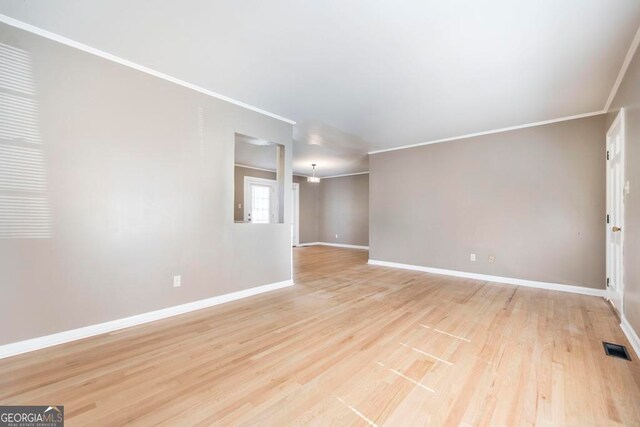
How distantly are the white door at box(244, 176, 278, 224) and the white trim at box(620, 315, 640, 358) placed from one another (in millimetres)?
6496

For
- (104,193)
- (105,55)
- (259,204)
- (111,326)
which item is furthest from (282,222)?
(259,204)

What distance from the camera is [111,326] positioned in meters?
2.43

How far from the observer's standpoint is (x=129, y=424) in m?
1.33

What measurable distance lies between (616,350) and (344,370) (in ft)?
7.29

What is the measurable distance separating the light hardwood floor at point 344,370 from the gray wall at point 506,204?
3.99ft

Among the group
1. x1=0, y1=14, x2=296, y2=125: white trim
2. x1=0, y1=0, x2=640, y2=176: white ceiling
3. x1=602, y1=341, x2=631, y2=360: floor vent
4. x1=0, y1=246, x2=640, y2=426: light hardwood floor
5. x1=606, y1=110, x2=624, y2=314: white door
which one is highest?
x1=0, y1=0, x2=640, y2=176: white ceiling

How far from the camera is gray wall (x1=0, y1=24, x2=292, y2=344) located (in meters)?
2.04

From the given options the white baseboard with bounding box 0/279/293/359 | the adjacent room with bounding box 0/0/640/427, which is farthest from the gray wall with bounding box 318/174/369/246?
the white baseboard with bounding box 0/279/293/359

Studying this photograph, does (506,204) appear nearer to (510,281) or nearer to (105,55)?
(510,281)

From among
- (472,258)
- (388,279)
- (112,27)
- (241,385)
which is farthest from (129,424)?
(472,258)

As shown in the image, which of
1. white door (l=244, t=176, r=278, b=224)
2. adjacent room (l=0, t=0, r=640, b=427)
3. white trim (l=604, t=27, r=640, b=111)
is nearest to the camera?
adjacent room (l=0, t=0, r=640, b=427)

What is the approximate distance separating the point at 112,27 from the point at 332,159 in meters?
5.00

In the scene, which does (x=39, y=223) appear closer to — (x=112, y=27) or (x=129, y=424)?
(x=112, y=27)

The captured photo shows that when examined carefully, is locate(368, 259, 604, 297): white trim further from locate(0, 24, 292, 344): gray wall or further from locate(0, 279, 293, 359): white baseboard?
locate(0, 24, 292, 344): gray wall
